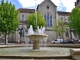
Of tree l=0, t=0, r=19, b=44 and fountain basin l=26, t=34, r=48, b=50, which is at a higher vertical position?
tree l=0, t=0, r=19, b=44

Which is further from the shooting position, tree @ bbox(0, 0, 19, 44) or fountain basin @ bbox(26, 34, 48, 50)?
tree @ bbox(0, 0, 19, 44)

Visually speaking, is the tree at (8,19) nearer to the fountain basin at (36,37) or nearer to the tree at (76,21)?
the tree at (76,21)

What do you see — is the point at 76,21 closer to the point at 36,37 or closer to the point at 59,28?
the point at 59,28

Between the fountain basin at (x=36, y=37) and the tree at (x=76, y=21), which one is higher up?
the tree at (x=76, y=21)

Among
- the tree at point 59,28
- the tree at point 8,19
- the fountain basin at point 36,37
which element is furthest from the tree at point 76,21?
the fountain basin at point 36,37

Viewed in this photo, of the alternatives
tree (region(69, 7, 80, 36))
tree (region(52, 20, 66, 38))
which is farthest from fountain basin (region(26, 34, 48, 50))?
tree (region(52, 20, 66, 38))

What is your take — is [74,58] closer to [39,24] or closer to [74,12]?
[74,12]

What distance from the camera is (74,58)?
A: 8375 mm

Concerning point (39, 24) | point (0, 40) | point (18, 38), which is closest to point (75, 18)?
point (39, 24)

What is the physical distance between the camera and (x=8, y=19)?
136 ft

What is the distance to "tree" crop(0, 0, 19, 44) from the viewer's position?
40.8 metres

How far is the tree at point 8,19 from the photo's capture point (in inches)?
1607

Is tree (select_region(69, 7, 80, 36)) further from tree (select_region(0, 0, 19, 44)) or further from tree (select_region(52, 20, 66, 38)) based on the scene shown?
tree (select_region(0, 0, 19, 44))

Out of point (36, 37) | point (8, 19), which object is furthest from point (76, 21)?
point (36, 37)
